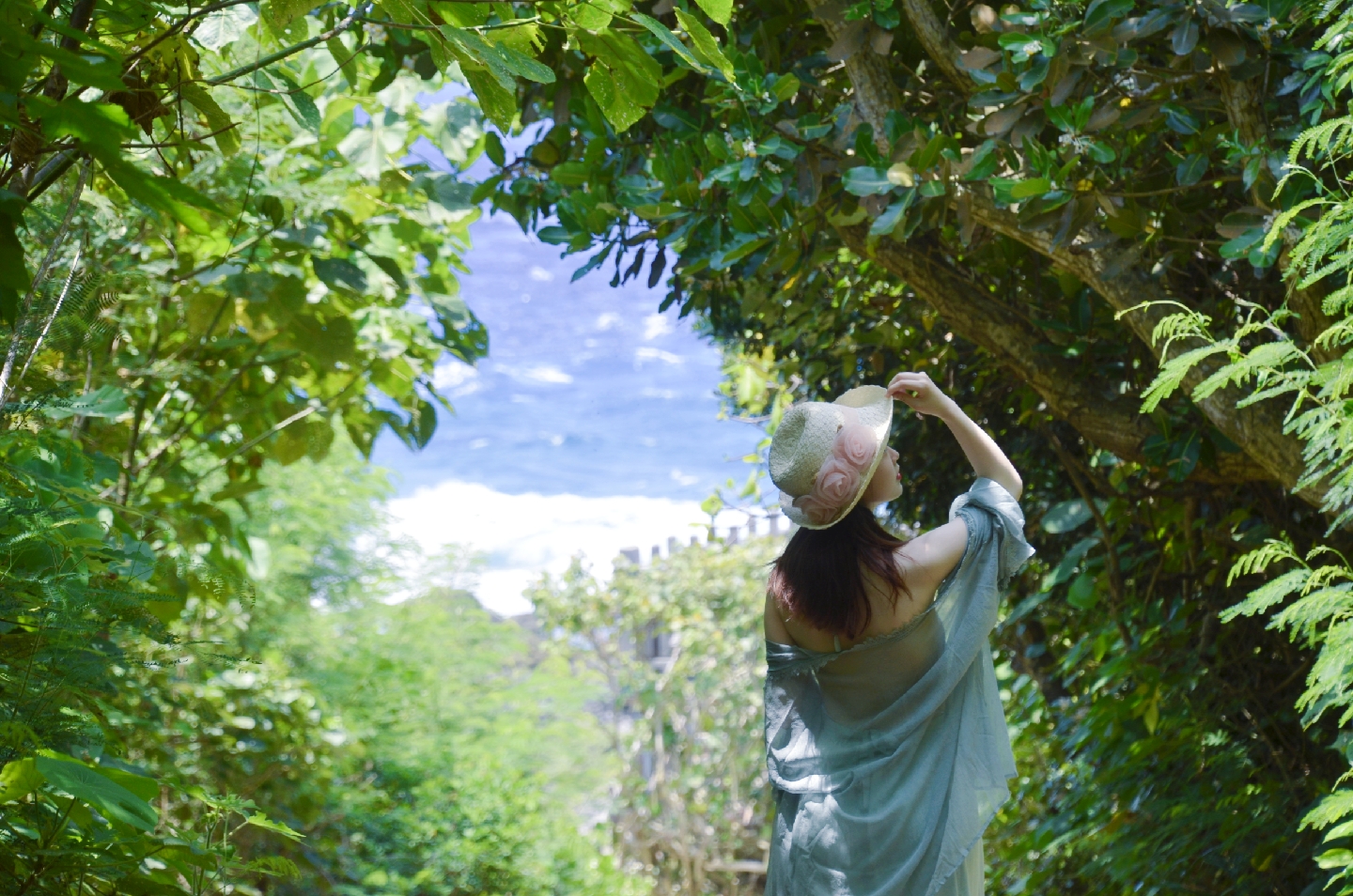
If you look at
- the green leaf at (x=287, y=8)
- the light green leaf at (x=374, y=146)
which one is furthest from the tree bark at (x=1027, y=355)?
the light green leaf at (x=374, y=146)

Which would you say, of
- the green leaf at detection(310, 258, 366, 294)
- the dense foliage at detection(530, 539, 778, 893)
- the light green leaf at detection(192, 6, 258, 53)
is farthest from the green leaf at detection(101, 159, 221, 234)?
the dense foliage at detection(530, 539, 778, 893)

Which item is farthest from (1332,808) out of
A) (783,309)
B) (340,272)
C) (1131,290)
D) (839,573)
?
(340,272)

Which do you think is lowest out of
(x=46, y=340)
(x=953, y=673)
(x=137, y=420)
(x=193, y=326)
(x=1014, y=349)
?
(x=953, y=673)

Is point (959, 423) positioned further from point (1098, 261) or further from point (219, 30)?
point (219, 30)

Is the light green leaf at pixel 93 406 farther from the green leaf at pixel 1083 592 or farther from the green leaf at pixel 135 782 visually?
the green leaf at pixel 1083 592

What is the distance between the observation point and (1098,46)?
164 centimetres

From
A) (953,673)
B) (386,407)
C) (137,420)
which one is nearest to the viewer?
(953,673)

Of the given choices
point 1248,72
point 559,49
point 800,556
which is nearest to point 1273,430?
point 1248,72

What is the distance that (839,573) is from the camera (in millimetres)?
1626

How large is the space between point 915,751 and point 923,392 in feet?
1.67

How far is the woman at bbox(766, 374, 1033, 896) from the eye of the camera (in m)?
1.56

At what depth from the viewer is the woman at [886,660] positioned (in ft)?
5.11

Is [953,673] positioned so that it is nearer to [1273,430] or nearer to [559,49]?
[1273,430]

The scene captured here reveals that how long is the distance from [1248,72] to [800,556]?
933 millimetres
